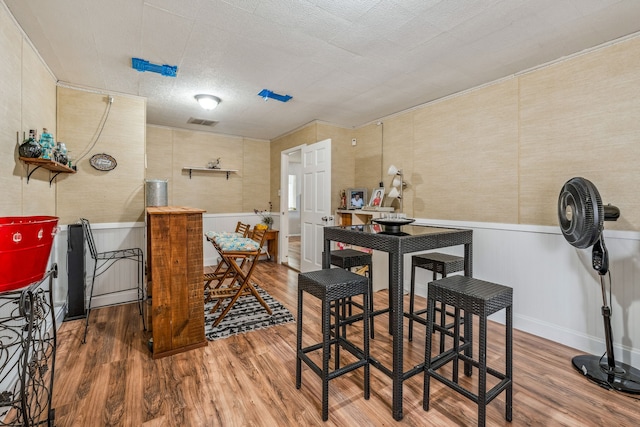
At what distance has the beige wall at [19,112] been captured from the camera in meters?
2.00

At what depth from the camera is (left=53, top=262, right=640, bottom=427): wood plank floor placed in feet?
5.43

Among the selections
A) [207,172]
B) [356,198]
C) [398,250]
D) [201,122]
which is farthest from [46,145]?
[356,198]

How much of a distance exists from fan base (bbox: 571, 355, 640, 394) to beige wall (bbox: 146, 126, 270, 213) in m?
5.28

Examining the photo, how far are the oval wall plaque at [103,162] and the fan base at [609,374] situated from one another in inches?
195

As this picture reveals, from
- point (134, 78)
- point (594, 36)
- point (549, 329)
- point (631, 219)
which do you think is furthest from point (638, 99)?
point (134, 78)

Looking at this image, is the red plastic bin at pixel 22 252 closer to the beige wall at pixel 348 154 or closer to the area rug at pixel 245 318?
the area rug at pixel 245 318

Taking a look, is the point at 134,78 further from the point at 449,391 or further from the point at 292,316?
the point at 449,391

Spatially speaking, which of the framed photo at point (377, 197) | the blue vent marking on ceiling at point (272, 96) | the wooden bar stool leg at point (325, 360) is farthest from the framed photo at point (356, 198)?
the wooden bar stool leg at point (325, 360)

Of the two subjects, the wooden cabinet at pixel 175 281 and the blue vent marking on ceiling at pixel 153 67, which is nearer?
the wooden cabinet at pixel 175 281

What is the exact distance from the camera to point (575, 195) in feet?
6.69

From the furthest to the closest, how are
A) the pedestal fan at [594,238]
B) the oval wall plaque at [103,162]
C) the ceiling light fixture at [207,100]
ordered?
the ceiling light fixture at [207,100], the oval wall plaque at [103,162], the pedestal fan at [594,238]

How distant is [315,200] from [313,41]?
2542 millimetres

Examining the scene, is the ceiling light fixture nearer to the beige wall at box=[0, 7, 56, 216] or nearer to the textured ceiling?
the textured ceiling

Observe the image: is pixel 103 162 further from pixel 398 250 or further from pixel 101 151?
pixel 398 250
